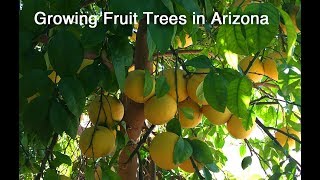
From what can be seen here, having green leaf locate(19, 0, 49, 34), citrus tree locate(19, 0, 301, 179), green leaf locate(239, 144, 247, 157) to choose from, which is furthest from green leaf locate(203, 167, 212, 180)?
green leaf locate(239, 144, 247, 157)

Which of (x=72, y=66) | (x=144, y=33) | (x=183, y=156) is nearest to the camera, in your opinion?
(x=72, y=66)

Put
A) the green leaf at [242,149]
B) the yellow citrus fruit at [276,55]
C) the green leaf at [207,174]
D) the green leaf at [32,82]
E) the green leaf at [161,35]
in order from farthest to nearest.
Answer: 1. the green leaf at [242,149]
2. the yellow citrus fruit at [276,55]
3. the green leaf at [207,174]
4. the green leaf at [32,82]
5. the green leaf at [161,35]

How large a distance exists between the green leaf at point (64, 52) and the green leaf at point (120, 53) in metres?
0.06

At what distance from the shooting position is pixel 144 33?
109 centimetres

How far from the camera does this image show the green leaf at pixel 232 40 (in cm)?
66

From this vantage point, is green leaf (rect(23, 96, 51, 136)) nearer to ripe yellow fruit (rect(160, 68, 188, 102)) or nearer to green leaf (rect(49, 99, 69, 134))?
green leaf (rect(49, 99, 69, 134))

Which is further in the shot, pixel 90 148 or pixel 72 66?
pixel 90 148

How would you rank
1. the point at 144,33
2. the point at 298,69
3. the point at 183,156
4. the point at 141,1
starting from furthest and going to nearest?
1. the point at 144,33
2. the point at 298,69
3. the point at 183,156
4. the point at 141,1

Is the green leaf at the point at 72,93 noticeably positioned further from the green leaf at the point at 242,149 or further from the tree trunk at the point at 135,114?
the green leaf at the point at 242,149

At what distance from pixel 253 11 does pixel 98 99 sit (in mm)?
500

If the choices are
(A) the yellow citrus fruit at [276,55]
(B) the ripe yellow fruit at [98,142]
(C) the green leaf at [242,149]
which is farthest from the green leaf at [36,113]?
(C) the green leaf at [242,149]
